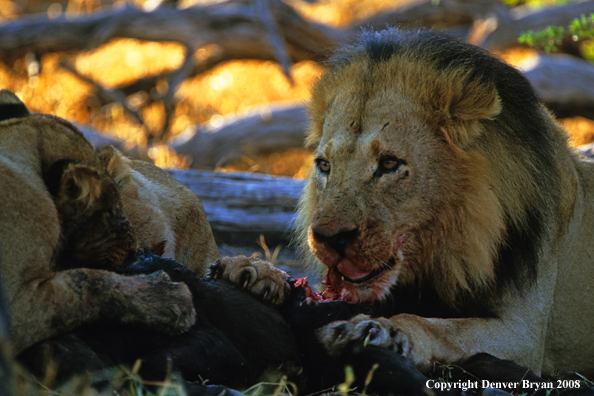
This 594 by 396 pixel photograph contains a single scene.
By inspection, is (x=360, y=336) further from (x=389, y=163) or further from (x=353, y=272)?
(x=389, y=163)

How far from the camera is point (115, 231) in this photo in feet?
9.73

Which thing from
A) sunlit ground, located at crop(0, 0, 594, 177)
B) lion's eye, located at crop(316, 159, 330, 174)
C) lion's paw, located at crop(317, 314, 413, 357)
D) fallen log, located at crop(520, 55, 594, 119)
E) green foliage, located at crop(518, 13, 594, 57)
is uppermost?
green foliage, located at crop(518, 13, 594, 57)

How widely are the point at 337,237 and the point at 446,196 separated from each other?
0.61m

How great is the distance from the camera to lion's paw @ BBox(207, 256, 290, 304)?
2.91 m

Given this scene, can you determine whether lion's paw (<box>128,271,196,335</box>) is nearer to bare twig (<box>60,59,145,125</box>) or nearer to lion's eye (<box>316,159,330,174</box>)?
lion's eye (<box>316,159,330,174</box>)

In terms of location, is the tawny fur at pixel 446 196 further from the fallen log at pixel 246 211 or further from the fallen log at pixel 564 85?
the fallen log at pixel 564 85

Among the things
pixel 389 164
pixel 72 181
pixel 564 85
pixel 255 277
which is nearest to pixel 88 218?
pixel 72 181

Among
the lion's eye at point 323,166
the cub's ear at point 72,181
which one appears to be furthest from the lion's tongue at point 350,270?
the cub's ear at point 72,181

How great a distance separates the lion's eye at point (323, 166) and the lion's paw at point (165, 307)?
1076 millimetres

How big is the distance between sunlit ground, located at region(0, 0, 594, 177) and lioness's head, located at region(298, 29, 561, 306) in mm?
3965

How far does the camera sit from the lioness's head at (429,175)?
117 inches

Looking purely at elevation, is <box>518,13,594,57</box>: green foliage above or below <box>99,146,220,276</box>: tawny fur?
above

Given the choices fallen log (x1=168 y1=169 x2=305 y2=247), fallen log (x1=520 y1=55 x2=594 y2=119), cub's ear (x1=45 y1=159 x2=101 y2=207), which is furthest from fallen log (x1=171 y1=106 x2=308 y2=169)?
cub's ear (x1=45 y1=159 x2=101 y2=207)

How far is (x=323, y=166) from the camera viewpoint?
338 cm
